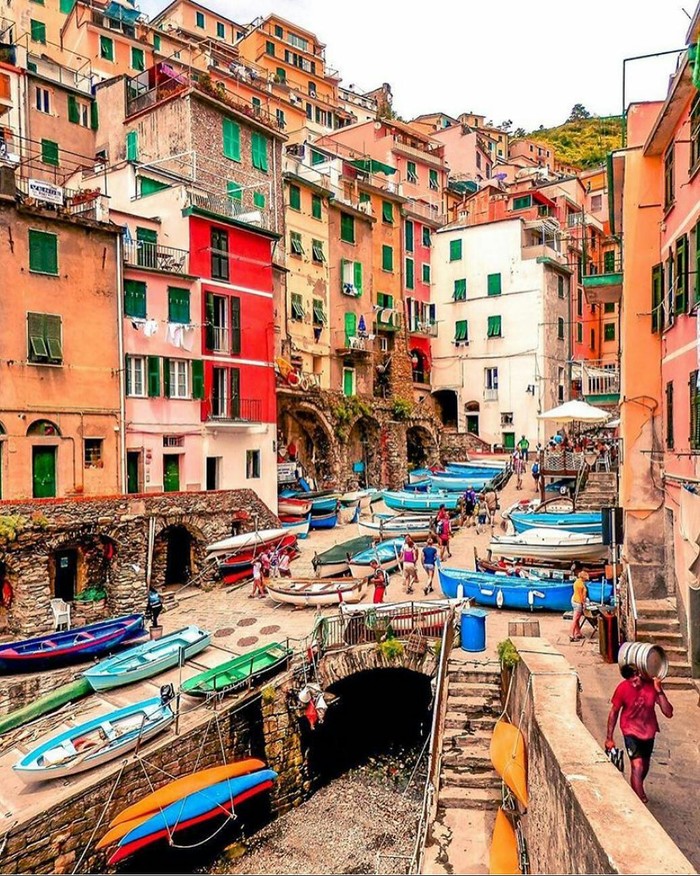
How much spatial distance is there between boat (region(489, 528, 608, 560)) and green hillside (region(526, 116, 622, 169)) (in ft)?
271

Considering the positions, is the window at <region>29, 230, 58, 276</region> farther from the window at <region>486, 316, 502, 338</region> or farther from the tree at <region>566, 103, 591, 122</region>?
the tree at <region>566, 103, 591, 122</region>

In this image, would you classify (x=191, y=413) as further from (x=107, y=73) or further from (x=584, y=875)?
(x=107, y=73)

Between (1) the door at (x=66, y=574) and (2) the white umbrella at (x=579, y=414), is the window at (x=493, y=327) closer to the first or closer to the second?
(2) the white umbrella at (x=579, y=414)

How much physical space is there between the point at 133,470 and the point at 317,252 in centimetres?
2133

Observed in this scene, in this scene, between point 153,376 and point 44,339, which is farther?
point 153,376

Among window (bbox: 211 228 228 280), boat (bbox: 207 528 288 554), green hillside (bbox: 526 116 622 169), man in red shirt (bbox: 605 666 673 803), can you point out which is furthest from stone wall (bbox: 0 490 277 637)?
green hillside (bbox: 526 116 622 169)

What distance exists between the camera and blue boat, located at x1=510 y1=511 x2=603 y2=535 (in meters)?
24.9

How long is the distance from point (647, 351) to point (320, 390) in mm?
25354

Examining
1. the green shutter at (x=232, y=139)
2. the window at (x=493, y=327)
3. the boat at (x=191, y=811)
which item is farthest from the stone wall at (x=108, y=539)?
the window at (x=493, y=327)

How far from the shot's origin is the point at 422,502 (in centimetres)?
3516

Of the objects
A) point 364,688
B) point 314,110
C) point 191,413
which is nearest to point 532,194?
point 314,110

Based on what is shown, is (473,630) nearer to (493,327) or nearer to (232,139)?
(232,139)

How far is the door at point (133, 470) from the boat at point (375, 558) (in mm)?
9688

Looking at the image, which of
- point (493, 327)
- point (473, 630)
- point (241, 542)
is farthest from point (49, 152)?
point (473, 630)
